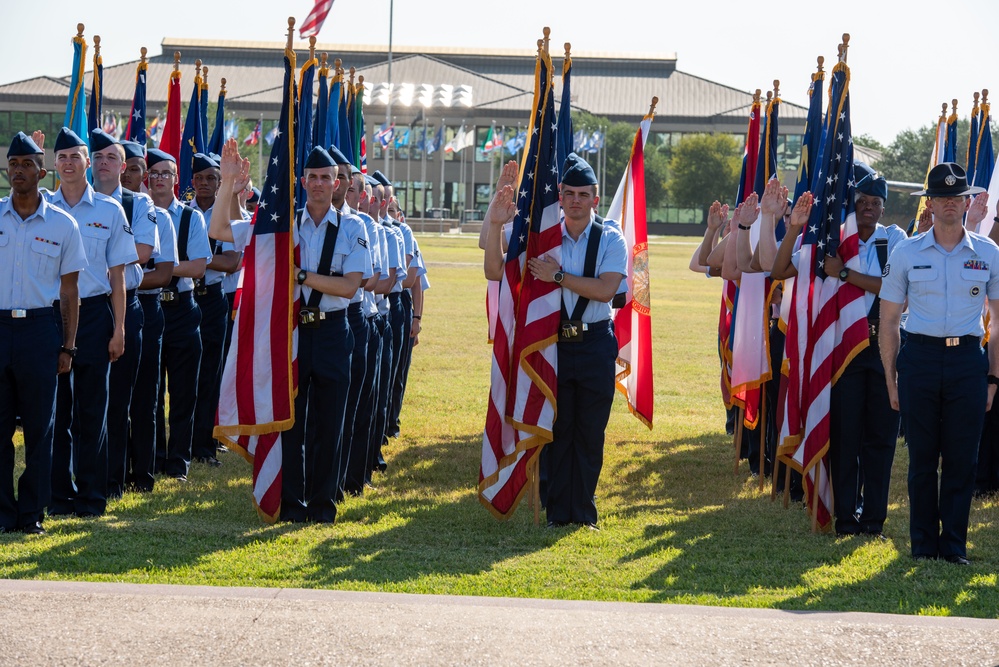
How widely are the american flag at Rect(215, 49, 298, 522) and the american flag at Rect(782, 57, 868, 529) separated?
3301 mm

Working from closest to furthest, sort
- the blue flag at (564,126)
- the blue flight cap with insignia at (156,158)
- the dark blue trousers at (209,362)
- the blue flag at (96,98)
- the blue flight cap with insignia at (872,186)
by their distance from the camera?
1. the blue flight cap with insignia at (872,186)
2. the blue flag at (564,126)
3. the blue flight cap with insignia at (156,158)
4. the blue flag at (96,98)
5. the dark blue trousers at (209,362)

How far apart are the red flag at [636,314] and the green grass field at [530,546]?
72 cm

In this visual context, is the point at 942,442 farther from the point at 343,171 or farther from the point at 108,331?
the point at 108,331

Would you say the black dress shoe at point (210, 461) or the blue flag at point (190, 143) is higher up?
the blue flag at point (190, 143)

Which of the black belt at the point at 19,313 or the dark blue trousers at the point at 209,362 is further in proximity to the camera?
the dark blue trousers at the point at 209,362

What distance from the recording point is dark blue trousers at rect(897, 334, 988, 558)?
7.29 metres

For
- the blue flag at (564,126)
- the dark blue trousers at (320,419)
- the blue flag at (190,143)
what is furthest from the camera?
the blue flag at (190,143)

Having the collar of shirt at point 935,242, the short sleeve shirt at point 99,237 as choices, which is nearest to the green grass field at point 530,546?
the short sleeve shirt at point 99,237

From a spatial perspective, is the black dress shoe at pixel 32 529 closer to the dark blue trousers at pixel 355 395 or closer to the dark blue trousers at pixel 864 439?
the dark blue trousers at pixel 355 395

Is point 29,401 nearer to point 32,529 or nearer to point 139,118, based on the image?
point 32,529

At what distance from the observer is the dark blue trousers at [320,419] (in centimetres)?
817

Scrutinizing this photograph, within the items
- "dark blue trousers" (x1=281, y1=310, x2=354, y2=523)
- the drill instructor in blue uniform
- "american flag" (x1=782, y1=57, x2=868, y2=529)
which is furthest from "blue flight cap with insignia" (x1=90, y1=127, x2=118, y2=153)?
the drill instructor in blue uniform

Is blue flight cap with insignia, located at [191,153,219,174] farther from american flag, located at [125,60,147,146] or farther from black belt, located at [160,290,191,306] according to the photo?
american flag, located at [125,60,147,146]

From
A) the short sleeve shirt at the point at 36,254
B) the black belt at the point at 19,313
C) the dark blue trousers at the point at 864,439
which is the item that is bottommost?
the dark blue trousers at the point at 864,439
